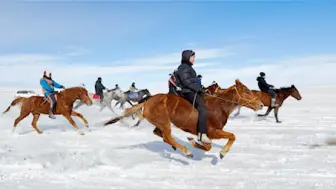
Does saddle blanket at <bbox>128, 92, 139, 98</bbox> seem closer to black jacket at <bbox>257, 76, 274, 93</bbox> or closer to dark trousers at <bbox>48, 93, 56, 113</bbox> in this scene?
black jacket at <bbox>257, 76, 274, 93</bbox>

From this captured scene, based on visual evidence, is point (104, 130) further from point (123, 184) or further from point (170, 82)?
point (123, 184)

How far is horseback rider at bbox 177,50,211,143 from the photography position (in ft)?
27.8

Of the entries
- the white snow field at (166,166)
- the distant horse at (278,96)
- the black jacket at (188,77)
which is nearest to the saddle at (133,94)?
the distant horse at (278,96)

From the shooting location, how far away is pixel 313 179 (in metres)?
6.73

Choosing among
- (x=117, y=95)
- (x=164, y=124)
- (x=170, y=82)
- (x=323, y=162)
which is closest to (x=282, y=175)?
(x=323, y=162)

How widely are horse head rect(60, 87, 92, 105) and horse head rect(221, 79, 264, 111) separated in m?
7.80

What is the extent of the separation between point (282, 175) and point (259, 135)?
22.0ft

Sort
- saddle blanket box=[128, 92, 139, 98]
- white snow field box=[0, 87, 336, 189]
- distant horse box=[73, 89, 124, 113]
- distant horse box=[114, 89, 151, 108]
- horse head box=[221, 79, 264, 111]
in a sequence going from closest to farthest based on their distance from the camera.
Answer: white snow field box=[0, 87, 336, 189] < horse head box=[221, 79, 264, 111] < distant horse box=[73, 89, 124, 113] < distant horse box=[114, 89, 151, 108] < saddle blanket box=[128, 92, 139, 98]

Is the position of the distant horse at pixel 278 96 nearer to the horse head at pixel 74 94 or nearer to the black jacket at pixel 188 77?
A: the horse head at pixel 74 94

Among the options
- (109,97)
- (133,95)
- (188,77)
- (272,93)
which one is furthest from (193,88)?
(133,95)

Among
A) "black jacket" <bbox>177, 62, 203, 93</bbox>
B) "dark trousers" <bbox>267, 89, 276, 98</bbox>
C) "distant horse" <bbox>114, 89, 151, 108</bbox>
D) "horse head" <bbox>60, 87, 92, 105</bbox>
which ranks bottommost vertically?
"distant horse" <bbox>114, 89, 151, 108</bbox>

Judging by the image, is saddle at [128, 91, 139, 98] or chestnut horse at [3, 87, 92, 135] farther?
saddle at [128, 91, 139, 98]

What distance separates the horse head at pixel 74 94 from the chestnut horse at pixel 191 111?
6.60m

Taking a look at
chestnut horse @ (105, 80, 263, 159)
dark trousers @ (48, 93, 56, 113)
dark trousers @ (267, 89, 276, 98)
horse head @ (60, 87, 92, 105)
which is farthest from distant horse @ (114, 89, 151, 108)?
chestnut horse @ (105, 80, 263, 159)
